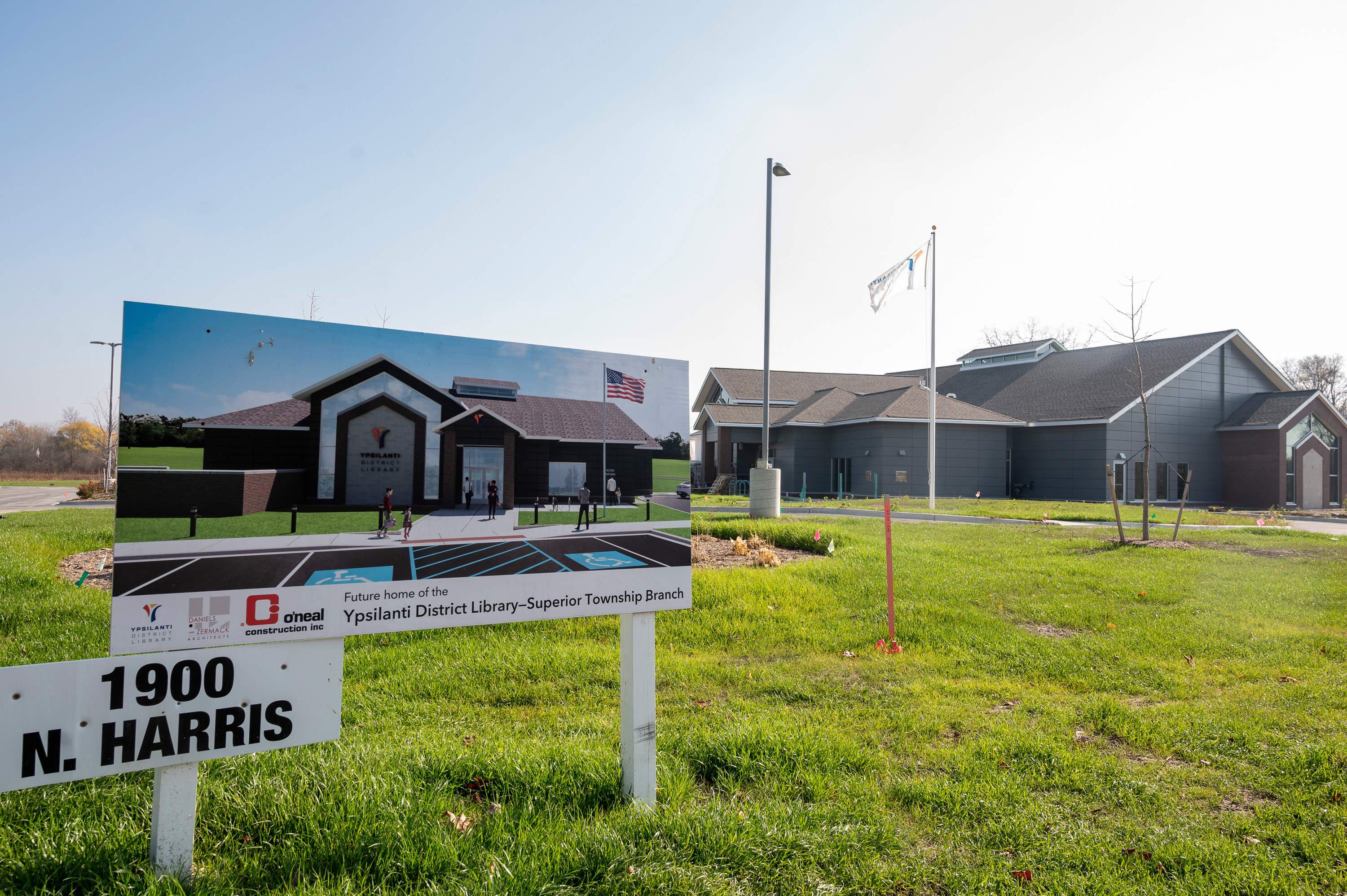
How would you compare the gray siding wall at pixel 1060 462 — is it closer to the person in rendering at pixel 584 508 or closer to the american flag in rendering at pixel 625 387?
the american flag in rendering at pixel 625 387

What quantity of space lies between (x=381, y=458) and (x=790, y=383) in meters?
38.9

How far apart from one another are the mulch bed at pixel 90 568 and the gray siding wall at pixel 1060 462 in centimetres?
3211

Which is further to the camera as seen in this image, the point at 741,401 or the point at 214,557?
the point at 741,401

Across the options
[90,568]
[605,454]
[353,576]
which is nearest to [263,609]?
[353,576]

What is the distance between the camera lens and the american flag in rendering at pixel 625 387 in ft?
14.9

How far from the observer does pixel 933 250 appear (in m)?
24.2

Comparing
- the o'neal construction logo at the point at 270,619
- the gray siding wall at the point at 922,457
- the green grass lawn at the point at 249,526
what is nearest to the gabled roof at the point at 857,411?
the gray siding wall at the point at 922,457

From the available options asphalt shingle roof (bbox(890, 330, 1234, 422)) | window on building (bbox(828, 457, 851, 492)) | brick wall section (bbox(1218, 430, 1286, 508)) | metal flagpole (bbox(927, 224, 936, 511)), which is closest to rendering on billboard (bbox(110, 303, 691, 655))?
metal flagpole (bbox(927, 224, 936, 511))

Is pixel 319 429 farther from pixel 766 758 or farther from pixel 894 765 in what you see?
pixel 894 765

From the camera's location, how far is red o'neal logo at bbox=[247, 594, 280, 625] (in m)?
3.19

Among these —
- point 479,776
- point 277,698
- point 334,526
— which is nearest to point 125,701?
point 277,698

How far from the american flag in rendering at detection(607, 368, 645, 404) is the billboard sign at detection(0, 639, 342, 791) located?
6.99 ft

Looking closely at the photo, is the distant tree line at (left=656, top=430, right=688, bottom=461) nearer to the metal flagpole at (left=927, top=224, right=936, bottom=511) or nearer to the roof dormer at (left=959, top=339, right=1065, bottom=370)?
the metal flagpole at (left=927, top=224, right=936, bottom=511)

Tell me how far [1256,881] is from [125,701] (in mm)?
5000
